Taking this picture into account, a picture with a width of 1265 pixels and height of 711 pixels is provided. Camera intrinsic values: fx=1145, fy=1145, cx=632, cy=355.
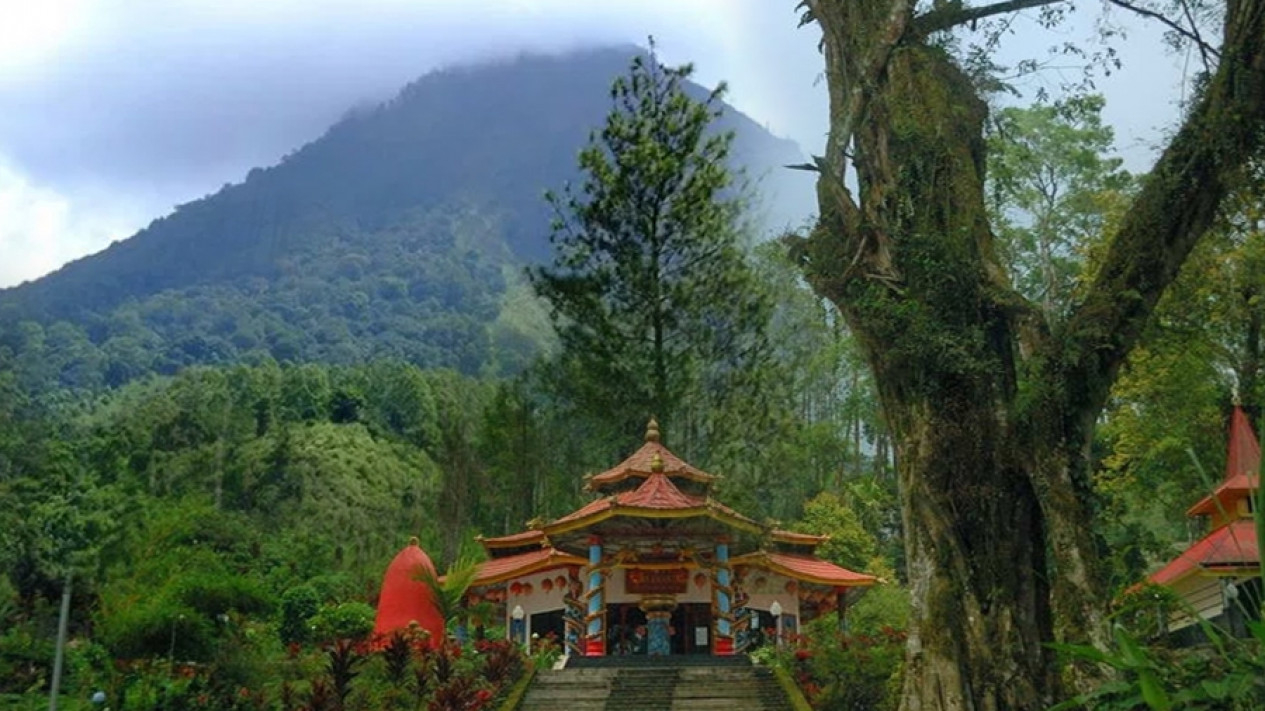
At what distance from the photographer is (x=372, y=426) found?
41750 mm

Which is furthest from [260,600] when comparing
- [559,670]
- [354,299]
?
[354,299]

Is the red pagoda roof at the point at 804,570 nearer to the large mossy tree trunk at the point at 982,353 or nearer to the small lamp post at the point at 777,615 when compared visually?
the small lamp post at the point at 777,615

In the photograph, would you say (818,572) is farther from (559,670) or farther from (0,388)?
(0,388)

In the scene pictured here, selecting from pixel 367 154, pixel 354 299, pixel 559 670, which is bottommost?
pixel 559 670

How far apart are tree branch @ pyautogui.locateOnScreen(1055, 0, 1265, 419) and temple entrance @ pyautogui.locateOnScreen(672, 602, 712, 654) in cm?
1080

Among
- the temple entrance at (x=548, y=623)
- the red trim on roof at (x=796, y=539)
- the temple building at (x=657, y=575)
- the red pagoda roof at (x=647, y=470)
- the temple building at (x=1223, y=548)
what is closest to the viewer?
the temple building at (x=1223, y=548)

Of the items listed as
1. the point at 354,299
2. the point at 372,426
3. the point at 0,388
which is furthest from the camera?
the point at 354,299

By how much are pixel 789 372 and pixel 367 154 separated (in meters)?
122

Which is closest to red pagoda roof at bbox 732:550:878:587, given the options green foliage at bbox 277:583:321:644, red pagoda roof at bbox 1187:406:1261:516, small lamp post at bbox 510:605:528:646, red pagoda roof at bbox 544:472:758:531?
red pagoda roof at bbox 544:472:758:531

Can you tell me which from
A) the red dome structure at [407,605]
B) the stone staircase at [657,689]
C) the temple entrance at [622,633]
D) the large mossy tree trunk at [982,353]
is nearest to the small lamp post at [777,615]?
the temple entrance at [622,633]

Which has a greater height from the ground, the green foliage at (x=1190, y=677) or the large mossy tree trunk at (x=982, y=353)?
the large mossy tree trunk at (x=982, y=353)

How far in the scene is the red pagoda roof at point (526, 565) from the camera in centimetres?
1747

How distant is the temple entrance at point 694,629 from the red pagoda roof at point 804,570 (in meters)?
0.90

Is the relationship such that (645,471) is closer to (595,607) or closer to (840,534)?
(595,607)
